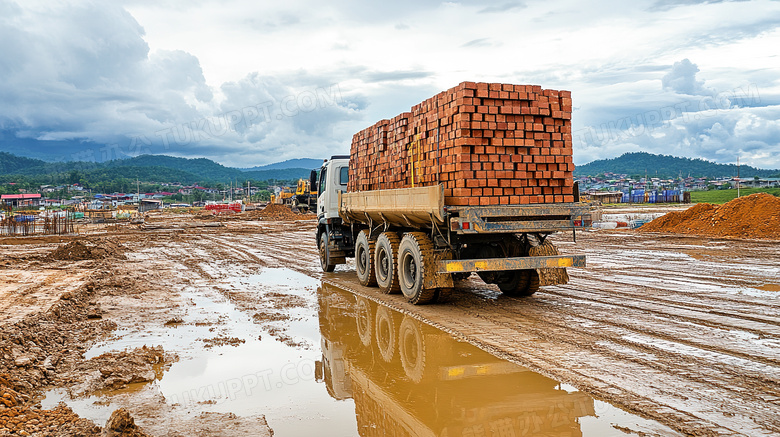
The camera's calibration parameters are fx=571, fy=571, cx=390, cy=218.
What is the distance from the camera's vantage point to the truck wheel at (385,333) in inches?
271

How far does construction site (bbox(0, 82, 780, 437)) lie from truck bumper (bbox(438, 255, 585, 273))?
30mm

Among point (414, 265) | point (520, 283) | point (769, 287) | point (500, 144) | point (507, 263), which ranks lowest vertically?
point (769, 287)

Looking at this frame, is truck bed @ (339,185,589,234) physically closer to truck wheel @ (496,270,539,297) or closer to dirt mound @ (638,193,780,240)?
truck wheel @ (496,270,539,297)

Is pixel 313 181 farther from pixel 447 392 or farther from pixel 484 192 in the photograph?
pixel 447 392

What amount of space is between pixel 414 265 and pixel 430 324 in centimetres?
184

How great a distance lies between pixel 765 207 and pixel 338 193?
18029 mm

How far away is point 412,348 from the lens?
698cm

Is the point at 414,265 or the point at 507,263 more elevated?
Result: the point at 507,263

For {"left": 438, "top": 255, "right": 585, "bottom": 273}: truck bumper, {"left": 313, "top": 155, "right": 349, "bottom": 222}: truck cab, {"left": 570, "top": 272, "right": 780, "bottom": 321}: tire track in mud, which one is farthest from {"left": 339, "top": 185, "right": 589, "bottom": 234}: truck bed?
{"left": 313, "top": 155, "right": 349, "bottom": 222}: truck cab

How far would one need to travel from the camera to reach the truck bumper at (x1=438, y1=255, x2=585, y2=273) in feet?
28.2

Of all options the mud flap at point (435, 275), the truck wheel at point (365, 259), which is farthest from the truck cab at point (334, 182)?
the mud flap at point (435, 275)

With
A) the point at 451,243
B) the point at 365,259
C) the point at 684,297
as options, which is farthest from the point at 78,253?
the point at 684,297

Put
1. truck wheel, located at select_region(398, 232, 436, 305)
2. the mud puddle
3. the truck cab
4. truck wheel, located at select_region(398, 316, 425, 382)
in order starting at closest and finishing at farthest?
the mud puddle → truck wheel, located at select_region(398, 316, 425, 382) → truck wheel, located at select_region(398, 232, 436, 305) → the truck cab

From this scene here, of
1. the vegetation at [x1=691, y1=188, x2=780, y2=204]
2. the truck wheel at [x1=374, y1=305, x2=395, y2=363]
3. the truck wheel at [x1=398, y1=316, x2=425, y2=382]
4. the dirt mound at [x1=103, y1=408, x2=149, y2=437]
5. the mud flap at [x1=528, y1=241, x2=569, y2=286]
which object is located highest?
the vegetation at [x1=691, y1=188, x2=780, y2=204]
